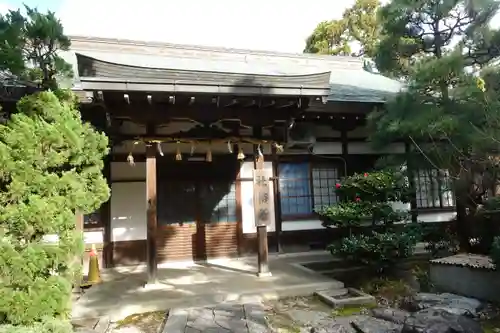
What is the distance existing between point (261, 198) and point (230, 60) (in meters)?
6.74

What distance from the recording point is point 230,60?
12.1m

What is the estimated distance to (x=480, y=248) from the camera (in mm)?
6387

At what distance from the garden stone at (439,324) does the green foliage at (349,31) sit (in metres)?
17.8

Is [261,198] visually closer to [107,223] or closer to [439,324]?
[107,223]

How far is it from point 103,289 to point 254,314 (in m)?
2.70

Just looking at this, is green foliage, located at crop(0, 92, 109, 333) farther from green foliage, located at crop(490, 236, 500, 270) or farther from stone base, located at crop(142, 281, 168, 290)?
green foliage, located at crop(490, 236, 500, 270)

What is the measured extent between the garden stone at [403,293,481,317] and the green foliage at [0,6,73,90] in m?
5.42

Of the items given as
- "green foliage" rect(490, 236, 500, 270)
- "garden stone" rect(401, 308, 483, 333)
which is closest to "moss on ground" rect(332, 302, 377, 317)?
"garden stone" rect(401, 308, 483, 333)

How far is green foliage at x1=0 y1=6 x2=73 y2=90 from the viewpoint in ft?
15.2

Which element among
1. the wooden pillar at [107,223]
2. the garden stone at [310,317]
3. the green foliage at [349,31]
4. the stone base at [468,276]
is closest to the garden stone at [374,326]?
the garden stone at [310,317]

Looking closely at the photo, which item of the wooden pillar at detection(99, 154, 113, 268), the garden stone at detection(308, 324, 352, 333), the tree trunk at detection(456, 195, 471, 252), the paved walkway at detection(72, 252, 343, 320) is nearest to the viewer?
the garden stone at detection(308, 324, 352, 333)

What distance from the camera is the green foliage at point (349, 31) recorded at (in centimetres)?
1979

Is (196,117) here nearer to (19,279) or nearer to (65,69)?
(65,69)

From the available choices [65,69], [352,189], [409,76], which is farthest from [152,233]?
[409,76]
